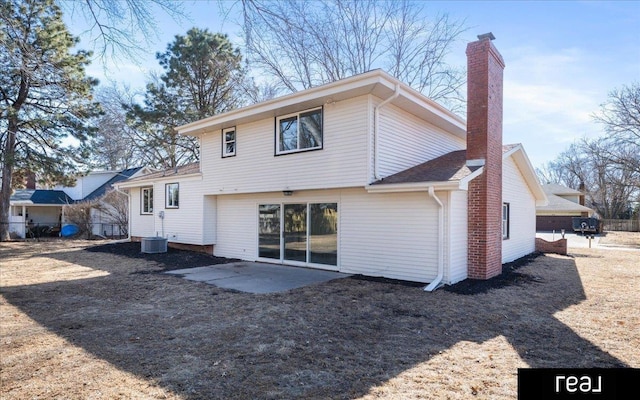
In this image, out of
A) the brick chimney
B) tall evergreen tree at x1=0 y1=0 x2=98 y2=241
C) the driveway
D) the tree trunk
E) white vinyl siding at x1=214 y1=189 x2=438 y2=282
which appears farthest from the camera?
the driveway

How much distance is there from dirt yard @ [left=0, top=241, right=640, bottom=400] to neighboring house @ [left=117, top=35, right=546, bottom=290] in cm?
111

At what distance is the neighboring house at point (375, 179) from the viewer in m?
8.57

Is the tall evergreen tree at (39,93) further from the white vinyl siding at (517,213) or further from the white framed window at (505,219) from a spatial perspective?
the white framed window at (505,219)

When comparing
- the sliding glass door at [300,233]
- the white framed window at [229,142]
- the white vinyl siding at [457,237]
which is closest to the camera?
the white vinyl siding at [457,237]

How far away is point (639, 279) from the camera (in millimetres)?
9172

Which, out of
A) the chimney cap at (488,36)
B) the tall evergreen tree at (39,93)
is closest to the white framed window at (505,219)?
the chimney cap at (488,36)

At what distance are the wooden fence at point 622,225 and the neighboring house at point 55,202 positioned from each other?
4078cm

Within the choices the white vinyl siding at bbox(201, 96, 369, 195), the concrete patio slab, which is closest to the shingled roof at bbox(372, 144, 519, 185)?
the white vinyl siding at bbox(201, 96, 369, 195)

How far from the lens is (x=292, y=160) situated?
34.4 feet

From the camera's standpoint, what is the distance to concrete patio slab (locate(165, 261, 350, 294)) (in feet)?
26.9

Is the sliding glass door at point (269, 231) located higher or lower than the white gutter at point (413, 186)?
lower

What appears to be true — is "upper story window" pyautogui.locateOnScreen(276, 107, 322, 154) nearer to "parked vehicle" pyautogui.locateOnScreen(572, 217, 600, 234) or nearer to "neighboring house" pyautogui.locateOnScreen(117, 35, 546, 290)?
"neighboring house" pyautogui.locateOnScreen(117, 35, 546, 290)

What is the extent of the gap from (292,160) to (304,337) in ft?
20.8

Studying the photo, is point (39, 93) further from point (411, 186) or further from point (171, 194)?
point (411, 186)
